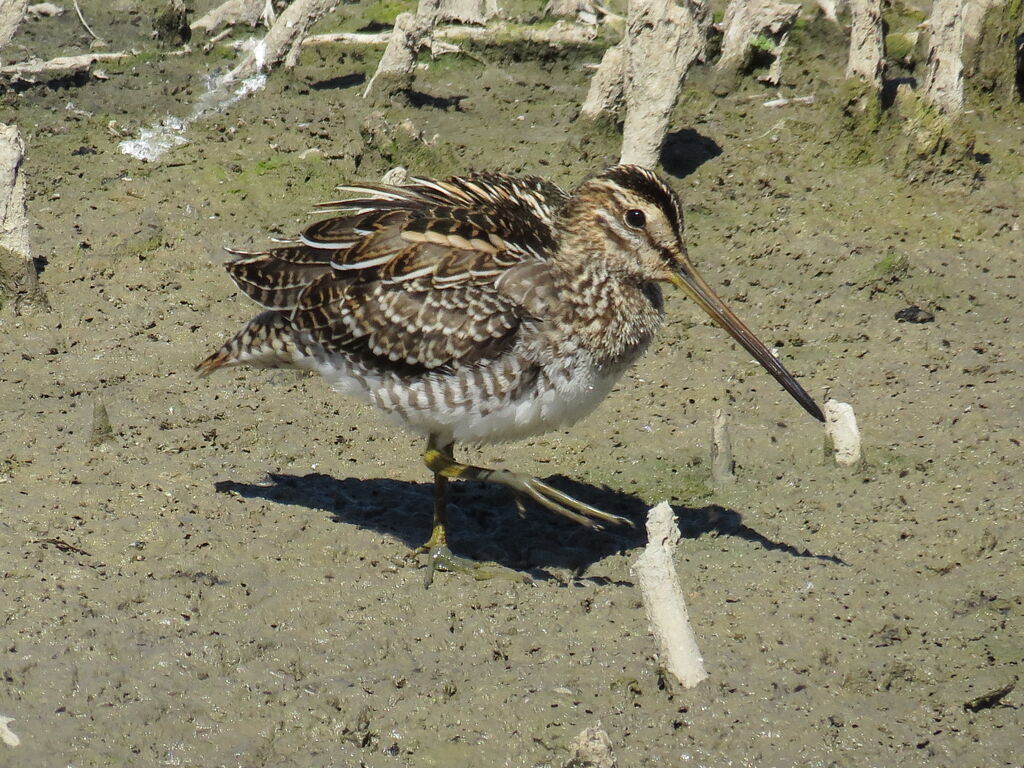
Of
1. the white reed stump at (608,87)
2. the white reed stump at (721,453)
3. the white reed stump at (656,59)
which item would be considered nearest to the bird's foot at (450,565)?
the white reed stump at (721,453)

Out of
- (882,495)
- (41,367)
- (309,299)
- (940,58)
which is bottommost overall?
(41,367)

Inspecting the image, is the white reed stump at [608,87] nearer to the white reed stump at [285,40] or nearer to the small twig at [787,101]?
the small twig at [787,101]

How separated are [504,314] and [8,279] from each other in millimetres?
3800

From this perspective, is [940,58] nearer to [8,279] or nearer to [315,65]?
[315,65]

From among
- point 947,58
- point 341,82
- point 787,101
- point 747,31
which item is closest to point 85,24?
point 341,82

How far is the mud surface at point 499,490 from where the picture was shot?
5.03 m

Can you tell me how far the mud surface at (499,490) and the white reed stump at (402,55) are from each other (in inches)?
7.2

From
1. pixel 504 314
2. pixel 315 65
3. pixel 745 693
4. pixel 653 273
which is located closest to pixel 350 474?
pixel 504 314

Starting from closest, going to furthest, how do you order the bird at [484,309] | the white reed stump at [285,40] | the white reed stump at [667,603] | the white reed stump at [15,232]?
the white reed stump at [667,603]
the bird at [484,309]
the white reed stump at [15,232]
the white reed stump at [285,40]

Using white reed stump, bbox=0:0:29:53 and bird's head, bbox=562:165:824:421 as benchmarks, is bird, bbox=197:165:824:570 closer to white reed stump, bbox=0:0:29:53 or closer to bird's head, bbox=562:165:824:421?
bird's head, bbox=562:165:824:421

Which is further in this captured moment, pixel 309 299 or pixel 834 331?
pixel 834 331

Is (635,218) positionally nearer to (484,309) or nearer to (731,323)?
(731,323)

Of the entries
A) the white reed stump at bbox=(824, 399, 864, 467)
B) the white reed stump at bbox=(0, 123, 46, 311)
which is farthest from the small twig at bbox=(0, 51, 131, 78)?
the white reed stump at bbox=(824, 399, 864, 467)

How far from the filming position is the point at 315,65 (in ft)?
35.2
